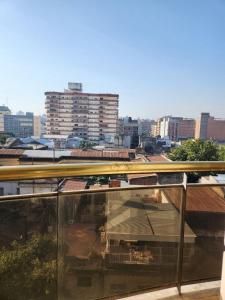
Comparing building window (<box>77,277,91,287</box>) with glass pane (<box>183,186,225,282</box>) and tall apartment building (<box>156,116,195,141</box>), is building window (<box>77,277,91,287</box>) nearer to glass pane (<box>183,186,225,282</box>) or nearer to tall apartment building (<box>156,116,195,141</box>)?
glass pane (<box>183,186,225,282</box>)

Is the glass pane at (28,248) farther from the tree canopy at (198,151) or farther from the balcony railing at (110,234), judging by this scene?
the tree canopy at (198,151)

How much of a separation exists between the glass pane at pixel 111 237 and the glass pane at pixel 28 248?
0.22ft

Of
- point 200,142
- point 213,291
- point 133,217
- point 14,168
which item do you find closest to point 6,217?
point 14,168

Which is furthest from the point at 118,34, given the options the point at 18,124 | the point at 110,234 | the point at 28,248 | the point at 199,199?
the point at 18,124

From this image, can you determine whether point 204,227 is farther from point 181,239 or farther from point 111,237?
point 111,237

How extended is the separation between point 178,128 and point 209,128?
1269 cm

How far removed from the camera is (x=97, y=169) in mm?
1467

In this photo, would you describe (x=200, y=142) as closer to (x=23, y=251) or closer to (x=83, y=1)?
(x=83, y=1)

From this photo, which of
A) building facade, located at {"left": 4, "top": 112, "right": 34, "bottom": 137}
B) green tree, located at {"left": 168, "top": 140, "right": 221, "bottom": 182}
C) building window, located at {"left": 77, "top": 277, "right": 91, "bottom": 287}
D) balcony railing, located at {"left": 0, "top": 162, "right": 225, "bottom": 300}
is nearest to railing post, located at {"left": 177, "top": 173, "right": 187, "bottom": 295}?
balcony railing, located at {"left": 0, "top": 162, "right": 225, "bottom": 300}

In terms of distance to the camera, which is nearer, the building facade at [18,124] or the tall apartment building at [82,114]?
the tall apartment building at [82,114]

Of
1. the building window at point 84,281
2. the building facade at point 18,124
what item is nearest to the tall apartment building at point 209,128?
the building facade at point 18,124

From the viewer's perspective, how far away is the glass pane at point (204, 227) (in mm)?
1818

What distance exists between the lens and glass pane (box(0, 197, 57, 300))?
4.88 feet

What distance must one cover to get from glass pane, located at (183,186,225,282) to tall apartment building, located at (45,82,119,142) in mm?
86256
